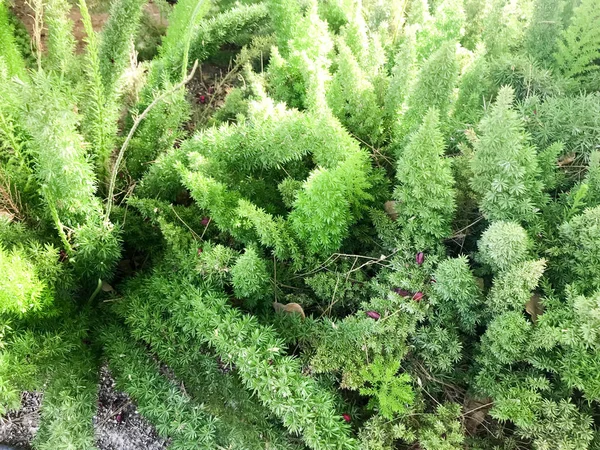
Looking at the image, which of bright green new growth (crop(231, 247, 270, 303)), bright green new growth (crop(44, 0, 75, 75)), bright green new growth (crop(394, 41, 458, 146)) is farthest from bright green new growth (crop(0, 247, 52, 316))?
bright green new growth (crop(394, 41, 458, 146))

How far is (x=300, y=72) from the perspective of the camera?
1600 millimetres

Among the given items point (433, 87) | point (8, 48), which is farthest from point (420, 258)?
point (8, 48)

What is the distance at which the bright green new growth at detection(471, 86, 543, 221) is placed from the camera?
1.06m

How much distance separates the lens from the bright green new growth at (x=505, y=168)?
1057 millimetres

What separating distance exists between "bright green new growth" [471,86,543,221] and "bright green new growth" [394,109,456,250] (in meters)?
0.09

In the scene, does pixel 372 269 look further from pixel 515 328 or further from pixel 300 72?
pixel 300 72

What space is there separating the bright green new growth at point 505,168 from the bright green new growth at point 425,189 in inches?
3.4

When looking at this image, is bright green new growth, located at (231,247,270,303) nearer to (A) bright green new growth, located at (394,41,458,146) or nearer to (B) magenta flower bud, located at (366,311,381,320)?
(B) magenta flower bud, located at (366,311,381,320)

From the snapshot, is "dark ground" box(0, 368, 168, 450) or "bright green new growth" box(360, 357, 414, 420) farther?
"dark ground" box(0, 368, 168, 450)

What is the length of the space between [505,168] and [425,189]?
20cm

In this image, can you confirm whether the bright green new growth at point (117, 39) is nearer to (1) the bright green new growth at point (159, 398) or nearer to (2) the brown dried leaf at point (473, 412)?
(1) the bright green new growth at point (159, 398)

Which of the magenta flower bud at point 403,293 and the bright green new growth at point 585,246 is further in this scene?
the magenta flower bud at point 403,293

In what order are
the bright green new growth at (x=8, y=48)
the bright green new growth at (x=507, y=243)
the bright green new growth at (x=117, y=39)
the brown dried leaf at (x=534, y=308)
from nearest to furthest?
the bright green new growth at (x=507, y=243)
the brown dried leaf at (x=534, y=308)
the bright green new growth at (x=117, y=39)
the bright green new growth at (x=8, y=48)

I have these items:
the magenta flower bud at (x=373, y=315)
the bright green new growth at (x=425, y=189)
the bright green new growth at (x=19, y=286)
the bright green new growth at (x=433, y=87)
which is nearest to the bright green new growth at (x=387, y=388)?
the magenta flower bud at (x=373, y=315)
